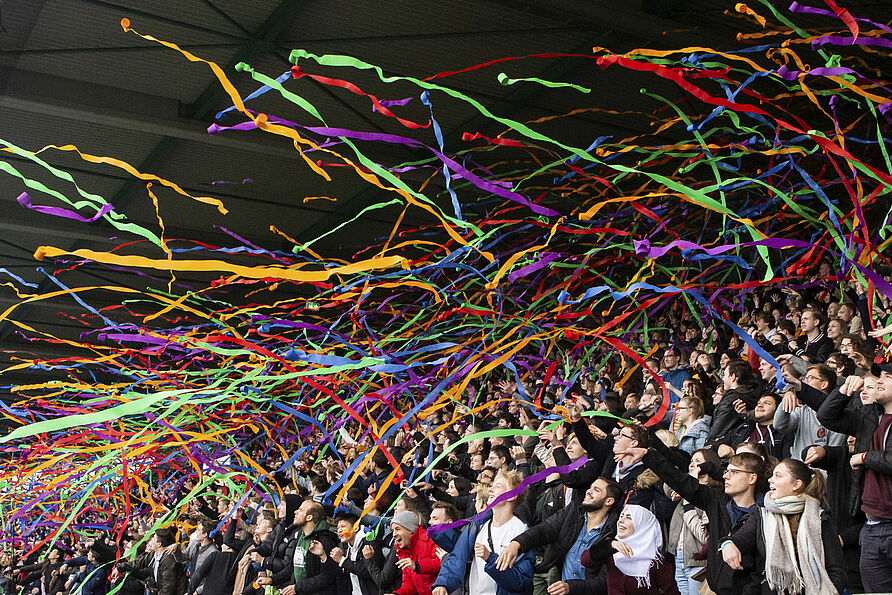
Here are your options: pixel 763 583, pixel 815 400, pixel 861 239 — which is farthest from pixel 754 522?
pixel 861 239

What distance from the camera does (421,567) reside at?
19.9 ft

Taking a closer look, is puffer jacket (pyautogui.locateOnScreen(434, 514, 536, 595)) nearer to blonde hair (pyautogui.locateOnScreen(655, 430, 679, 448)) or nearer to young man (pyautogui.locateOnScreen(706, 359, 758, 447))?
blonde hair (pyautogui.locateOnScreen(655, 430, 679, 448))

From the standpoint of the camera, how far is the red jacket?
19.8ft

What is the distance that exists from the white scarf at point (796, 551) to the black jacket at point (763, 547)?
0.04 metres

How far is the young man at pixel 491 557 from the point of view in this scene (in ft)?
17.2

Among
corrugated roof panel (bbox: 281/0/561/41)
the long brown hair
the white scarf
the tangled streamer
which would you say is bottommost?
the white scarf

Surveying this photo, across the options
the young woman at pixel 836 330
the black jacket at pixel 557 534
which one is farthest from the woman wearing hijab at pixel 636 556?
the young woman at pixel 836 330

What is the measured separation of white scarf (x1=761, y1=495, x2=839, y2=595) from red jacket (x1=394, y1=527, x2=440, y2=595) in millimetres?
2583

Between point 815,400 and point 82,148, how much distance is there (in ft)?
32.2

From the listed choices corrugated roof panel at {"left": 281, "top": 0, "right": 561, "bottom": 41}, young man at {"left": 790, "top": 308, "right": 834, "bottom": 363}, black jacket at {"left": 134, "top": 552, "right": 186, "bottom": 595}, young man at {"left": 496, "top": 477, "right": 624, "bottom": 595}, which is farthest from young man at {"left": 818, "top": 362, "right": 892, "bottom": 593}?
black jacket at {"left": 134, "top": 552, "right": 186, "bottom": 595}

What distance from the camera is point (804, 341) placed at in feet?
25.9

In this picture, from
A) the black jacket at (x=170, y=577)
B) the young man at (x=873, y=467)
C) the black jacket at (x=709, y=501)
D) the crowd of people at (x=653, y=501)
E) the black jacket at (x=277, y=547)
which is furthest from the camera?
the black jacket at (x=170, y=577)

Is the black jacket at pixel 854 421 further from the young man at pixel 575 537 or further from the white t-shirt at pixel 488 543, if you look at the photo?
the white t-shirt at pixel 488 543

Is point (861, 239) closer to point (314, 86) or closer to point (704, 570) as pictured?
point (704, 570)
